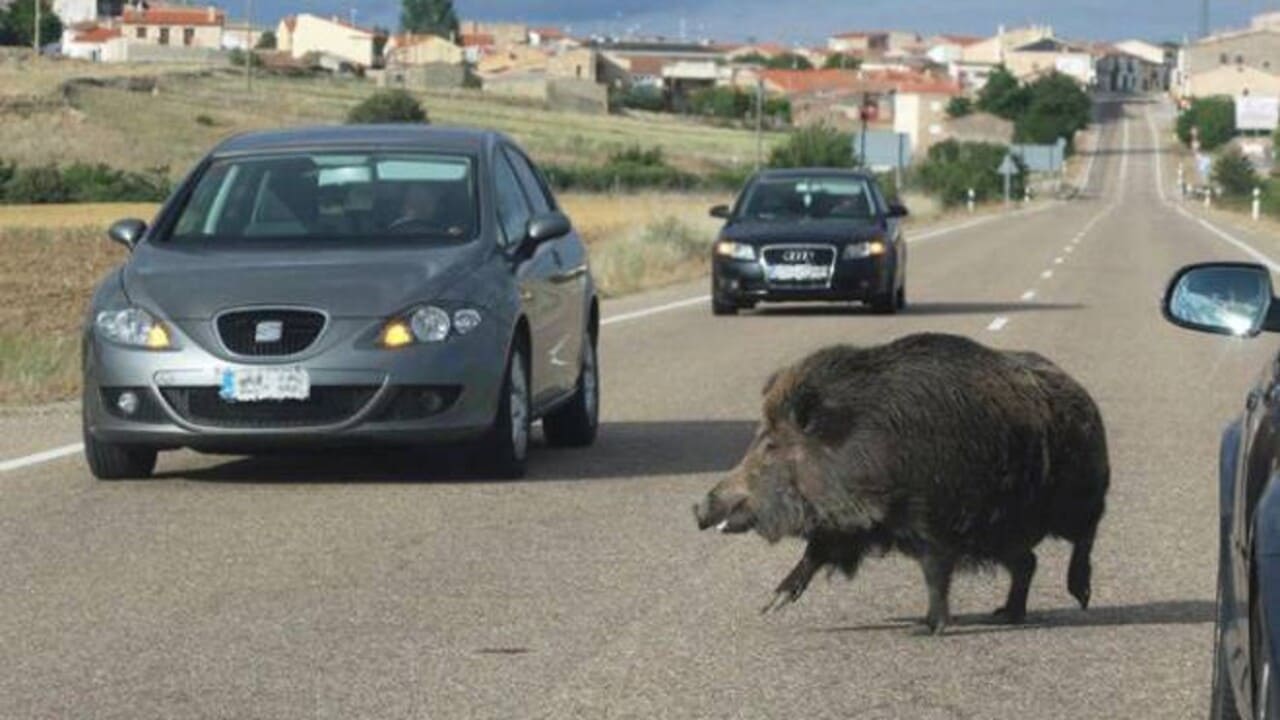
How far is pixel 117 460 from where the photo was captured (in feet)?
40.3

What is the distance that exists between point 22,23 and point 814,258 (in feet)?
558

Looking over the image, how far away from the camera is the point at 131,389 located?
38.8 ft

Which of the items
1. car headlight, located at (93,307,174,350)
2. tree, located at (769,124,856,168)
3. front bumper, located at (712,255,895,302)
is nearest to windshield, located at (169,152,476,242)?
car headlight, located at (93,307,174,350)

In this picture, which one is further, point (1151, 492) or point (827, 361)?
point (1151, 492)

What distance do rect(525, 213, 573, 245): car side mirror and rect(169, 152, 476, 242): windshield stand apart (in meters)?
0.28

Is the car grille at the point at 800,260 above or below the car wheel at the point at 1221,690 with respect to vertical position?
below

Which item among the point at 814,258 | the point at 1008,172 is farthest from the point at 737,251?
the point at 1008,172

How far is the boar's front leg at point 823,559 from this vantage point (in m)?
8.07

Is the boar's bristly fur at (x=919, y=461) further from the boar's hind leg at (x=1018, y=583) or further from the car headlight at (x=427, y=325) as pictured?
the car headlight at (x=427, y=325)

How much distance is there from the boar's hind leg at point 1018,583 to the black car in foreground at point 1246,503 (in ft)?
7.39

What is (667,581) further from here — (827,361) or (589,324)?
(589,324)

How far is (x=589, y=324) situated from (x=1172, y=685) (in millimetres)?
7194

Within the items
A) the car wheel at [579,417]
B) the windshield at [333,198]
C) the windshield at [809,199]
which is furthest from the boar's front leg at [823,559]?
the windshield at [809,199]

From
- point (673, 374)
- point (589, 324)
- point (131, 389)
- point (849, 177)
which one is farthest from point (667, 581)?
point (849, 177)
